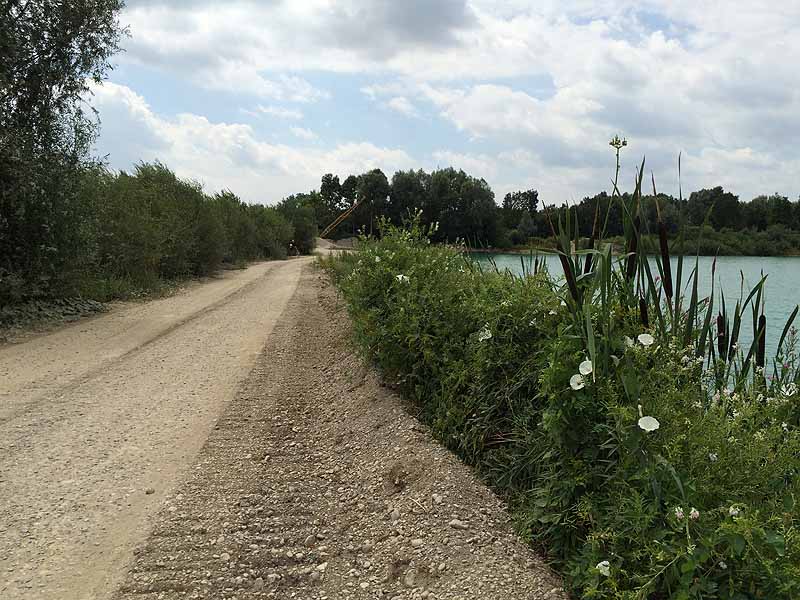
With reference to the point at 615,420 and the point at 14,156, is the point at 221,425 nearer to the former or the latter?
the point at 615,420

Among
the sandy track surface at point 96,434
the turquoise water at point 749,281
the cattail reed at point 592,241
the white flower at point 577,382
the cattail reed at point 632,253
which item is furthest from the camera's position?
the turquoise water at point 749,281

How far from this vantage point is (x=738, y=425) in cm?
283

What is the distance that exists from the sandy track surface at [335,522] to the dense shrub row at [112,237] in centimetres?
747

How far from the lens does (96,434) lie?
5.18 m

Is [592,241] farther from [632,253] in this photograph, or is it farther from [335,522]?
[335,522]

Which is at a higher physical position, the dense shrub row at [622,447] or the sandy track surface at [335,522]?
the dense shrub row at [622,447]

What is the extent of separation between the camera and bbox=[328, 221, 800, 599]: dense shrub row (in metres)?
2.27

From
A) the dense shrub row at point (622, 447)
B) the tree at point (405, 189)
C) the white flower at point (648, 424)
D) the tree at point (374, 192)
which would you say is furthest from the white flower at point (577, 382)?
the tree at point (374, 192)

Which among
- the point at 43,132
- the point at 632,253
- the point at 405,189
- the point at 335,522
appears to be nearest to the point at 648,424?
the point at 632,253

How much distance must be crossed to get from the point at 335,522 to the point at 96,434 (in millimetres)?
2420

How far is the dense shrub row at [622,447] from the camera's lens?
7.45 feet

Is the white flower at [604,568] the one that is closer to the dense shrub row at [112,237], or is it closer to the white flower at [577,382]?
the white flower at [577,382]

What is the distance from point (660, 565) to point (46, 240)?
37.9 feet

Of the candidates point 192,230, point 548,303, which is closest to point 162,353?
point 548,303
